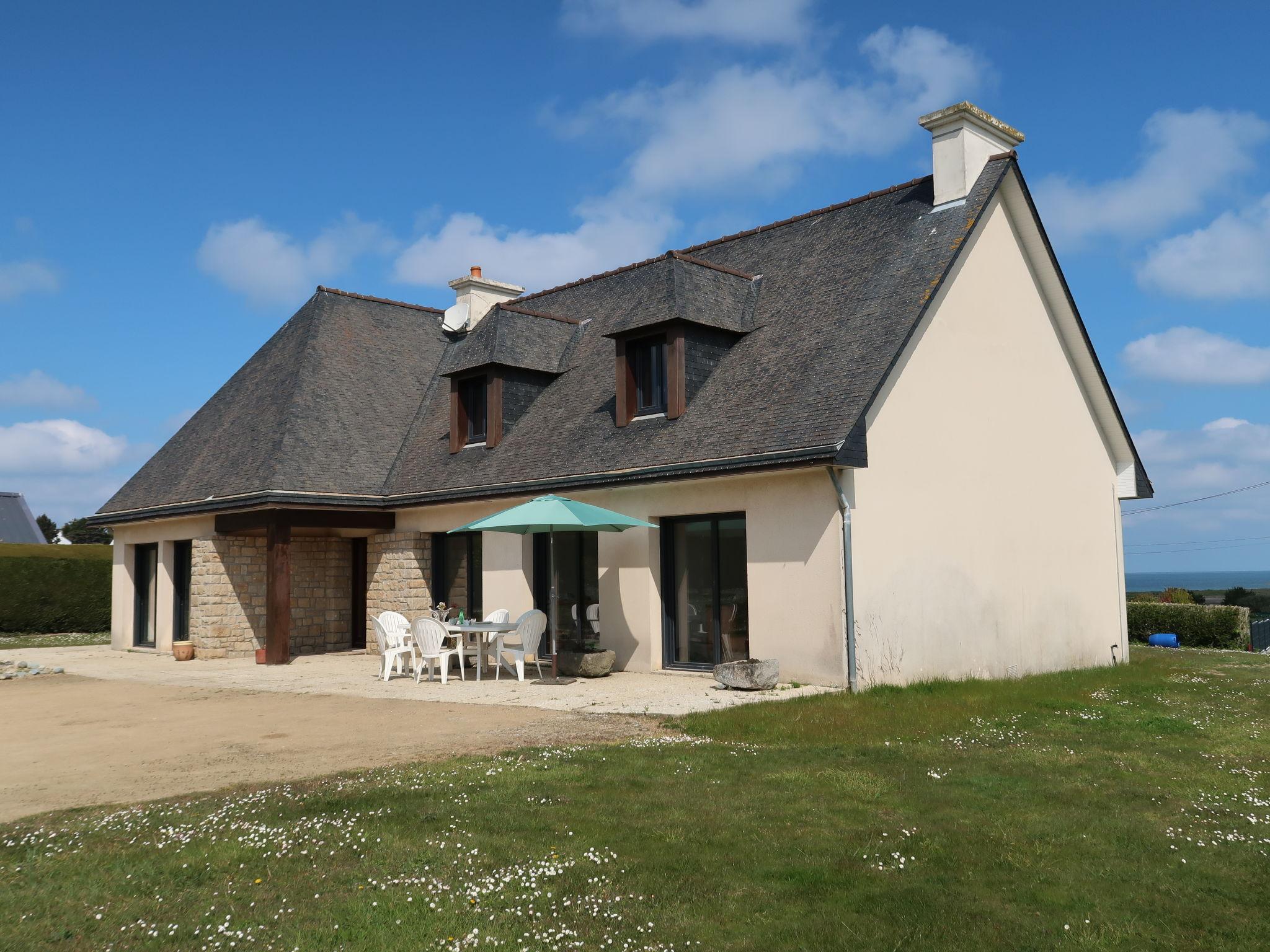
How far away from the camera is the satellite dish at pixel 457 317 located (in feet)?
75.7

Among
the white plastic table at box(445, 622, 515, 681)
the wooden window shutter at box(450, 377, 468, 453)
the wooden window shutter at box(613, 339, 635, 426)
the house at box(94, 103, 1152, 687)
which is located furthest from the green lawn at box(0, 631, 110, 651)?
the wooden window shutter at box(613, 339, 635, 426)

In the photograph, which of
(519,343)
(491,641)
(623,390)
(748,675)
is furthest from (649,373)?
(748,675)

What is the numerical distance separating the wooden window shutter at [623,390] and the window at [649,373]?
10 centimetres

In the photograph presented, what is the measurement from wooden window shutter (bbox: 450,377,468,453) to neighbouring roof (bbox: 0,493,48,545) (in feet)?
103

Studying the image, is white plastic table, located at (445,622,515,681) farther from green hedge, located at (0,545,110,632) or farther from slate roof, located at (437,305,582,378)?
green hedge, located at (0,545,110,632)

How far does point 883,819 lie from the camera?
6211 millimetres

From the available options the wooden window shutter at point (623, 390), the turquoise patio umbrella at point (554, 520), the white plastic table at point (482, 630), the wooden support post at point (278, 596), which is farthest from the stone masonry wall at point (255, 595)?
the wooden window shutter at point (623, 390)

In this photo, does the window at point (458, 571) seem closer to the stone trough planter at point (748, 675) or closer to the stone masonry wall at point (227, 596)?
the stone masonry wall at point (227, 596)

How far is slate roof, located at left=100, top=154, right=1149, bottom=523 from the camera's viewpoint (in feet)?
45.1

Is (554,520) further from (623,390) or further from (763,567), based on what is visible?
(623,390)

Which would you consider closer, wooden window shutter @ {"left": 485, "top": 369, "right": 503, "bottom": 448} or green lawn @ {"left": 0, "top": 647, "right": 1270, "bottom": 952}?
green lawn @ {"left": 0, "top": 647, "right": 1270, "bottom": 952}

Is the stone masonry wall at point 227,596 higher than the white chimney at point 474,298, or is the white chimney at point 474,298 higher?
the white chimney at point 474,298

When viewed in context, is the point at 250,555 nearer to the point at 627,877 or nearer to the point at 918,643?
the point at 918,643

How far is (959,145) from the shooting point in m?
15.1
